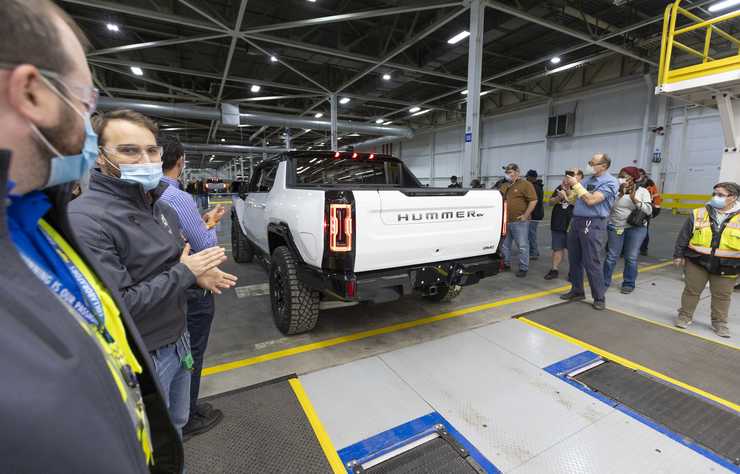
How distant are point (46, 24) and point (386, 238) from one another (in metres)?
2.23

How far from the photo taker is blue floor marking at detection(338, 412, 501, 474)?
1852mm

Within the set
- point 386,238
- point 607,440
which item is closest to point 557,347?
point 607,440

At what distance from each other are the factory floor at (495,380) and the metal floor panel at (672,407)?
0.04 feet

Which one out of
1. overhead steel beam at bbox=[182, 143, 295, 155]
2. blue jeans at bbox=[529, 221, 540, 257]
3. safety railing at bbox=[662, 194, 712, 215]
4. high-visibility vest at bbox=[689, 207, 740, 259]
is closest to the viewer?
high-visibility vest at bbox=[689, 207, 740, 259]

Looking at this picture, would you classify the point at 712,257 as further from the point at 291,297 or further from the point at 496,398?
the point at 291,297

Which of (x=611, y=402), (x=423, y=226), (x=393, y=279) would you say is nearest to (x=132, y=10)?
(x=423, y=226)

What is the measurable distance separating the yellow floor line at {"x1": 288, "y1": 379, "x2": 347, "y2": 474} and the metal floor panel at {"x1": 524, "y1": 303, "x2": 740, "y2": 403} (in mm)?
2629

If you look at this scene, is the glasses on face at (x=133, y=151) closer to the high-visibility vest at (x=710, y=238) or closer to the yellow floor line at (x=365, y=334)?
the yellow floor line at (x=365, y=334)

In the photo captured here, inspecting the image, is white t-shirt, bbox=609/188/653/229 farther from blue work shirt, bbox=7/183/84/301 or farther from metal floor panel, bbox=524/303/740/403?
blue work shirt, bbox=7/183/84/301

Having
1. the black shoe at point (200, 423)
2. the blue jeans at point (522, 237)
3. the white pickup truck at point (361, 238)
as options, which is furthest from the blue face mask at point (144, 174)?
the blue jeans at point (522, 237)

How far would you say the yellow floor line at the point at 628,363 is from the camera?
238cm

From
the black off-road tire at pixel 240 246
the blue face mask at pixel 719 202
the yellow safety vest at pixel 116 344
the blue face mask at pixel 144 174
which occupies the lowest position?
the black off-road tire at pixel 240 246

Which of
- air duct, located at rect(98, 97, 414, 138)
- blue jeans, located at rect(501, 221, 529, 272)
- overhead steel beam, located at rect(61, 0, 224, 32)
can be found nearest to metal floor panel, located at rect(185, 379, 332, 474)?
blue jeans, located at rect(501, 221, 529, 272)

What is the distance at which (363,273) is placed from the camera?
8.79 ft
